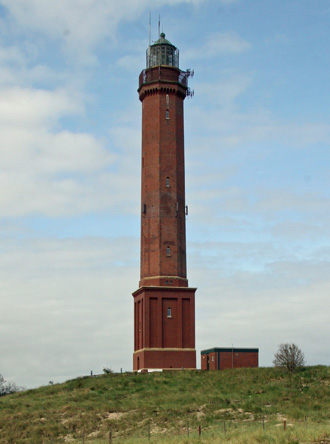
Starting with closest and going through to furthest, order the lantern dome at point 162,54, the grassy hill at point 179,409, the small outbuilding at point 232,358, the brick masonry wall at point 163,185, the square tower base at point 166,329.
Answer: the grassy hill at point 179,409 → the square tower base at point 166,329 → the small outbuilding at point 232,358 → the brick masonry wall at point 163,185 → the lantern dome at point 162,54

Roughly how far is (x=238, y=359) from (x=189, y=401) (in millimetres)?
17622

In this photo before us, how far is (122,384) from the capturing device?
51.6 meters

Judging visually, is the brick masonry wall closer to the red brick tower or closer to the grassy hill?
the red brick tower

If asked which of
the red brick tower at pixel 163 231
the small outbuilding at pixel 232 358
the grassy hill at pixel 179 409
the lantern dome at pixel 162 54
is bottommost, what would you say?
the grassy hill at pixel 179 409

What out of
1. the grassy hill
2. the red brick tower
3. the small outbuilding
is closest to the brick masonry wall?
the red brick tower

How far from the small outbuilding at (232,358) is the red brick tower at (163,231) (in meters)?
2.26

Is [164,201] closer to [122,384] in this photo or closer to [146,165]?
[146,165]

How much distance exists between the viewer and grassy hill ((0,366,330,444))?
33125 millimetres

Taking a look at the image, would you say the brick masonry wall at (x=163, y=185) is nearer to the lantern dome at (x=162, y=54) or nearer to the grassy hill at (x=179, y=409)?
the lantern dome at (x=162, y=54)

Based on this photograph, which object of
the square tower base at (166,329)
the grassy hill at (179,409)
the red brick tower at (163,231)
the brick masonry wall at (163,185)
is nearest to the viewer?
the grassy hill at (179,409)

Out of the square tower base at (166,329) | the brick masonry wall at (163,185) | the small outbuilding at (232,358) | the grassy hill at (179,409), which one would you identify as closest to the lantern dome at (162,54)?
the brick masonry wall at (163,185)

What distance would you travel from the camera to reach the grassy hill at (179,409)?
109 feet

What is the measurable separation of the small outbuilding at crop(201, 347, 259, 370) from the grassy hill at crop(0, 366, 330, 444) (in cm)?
561

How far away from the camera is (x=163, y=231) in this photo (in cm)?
6088
